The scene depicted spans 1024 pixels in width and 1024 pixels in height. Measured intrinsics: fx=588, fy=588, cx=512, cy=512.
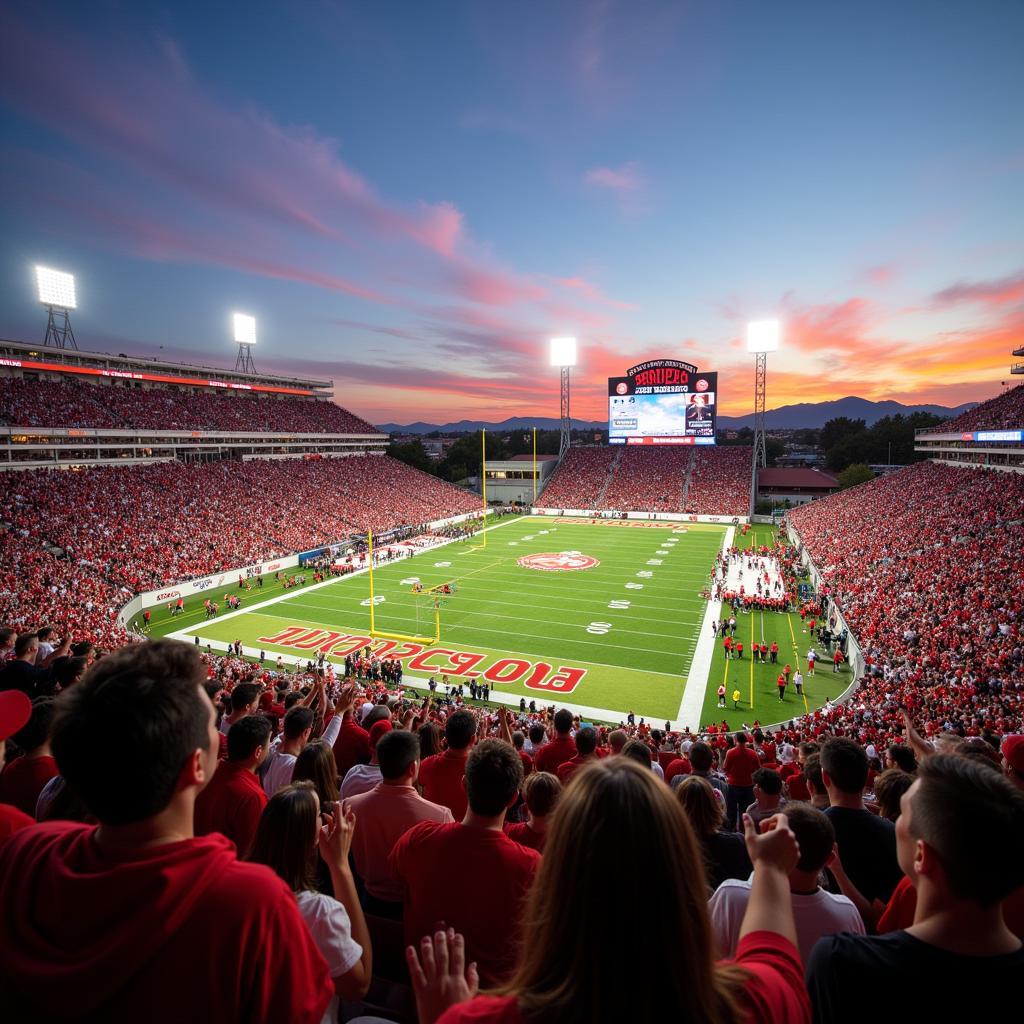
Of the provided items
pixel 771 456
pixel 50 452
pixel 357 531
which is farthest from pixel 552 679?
pixel 771 456

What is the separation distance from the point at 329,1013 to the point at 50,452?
146 ft

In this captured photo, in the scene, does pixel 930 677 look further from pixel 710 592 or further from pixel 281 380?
pixel 281 380

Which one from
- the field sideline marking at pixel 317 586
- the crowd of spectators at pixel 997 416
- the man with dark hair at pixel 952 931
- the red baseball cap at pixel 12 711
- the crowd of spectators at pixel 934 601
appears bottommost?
the field sideline marking at pixel 317 586

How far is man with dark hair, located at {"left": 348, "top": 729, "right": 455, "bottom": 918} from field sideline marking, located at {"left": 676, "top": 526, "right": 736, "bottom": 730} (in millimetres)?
14284

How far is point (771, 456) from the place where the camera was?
336 feet

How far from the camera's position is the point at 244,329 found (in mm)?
56438

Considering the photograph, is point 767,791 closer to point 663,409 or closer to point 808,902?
point 808,902

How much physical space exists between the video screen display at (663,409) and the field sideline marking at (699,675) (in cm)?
3217

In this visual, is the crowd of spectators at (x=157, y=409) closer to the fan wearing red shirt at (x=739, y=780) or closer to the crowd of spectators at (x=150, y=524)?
the crowd of spectators at (x=150, y=524)

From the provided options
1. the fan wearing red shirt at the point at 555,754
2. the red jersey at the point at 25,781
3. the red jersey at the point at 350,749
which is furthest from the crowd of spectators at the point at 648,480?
the red jersey at the point at 25,781

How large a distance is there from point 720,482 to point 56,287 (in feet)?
187

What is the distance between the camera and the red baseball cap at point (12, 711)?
10.8 ft

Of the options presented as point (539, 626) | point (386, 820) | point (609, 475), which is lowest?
point (539, 626)

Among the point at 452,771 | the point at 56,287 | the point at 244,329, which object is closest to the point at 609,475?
the point at 244,329
